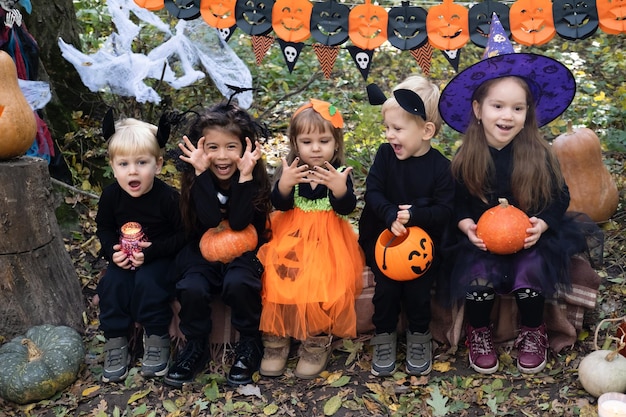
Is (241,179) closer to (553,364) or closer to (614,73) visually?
(553,364)

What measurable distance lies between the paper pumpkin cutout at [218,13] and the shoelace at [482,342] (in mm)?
2352

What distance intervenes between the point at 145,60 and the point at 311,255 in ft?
7.86

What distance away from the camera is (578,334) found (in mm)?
3846

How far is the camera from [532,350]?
11.8ft

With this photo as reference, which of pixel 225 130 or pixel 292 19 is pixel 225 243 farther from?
pixel 292 19

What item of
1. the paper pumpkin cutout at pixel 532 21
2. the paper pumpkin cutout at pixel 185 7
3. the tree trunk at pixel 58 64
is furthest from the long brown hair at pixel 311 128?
the tree trunk at pixel 58 64

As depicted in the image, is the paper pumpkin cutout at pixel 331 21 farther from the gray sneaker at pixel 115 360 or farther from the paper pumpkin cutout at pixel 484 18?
the gray sneaker at pixel 115 360

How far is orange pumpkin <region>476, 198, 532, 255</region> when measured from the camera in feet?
11.3

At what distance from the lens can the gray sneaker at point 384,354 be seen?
366cm

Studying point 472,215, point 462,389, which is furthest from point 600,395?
point 472,215

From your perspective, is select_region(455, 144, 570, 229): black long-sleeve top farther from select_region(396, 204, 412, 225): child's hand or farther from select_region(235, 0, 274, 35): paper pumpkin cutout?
select_region(235, 0, 274, 35): paper pumpkin cutout

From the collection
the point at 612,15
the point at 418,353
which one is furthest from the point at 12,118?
the point at 612,15

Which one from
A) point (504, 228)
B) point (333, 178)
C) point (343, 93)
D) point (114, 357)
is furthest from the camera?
point (343, 93)

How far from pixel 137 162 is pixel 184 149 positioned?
0.33 m
